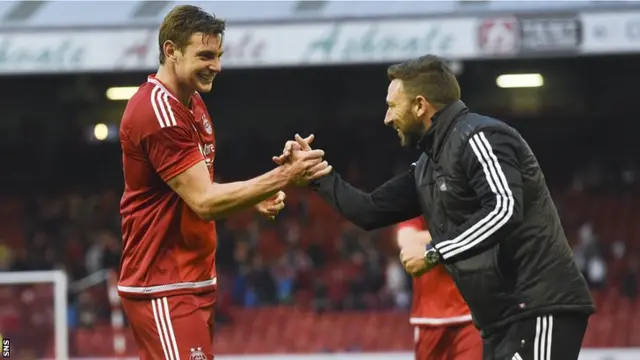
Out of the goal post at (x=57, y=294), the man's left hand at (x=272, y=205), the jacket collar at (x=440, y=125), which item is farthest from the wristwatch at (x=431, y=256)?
the goal post at (x=57, y=294)

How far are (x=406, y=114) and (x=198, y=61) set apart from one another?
816 millimetres

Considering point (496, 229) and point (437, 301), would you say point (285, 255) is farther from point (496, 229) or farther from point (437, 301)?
point (496, 229)

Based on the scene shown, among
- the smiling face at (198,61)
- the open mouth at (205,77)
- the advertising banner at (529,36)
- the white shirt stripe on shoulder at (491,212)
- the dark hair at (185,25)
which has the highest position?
the advertising banner at (529,36)

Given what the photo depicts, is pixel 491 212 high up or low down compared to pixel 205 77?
down

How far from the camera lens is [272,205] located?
5.38m

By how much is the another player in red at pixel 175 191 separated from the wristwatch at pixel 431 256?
0.58 m

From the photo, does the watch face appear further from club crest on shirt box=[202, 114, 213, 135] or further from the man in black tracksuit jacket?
club crest on shirt box=[202, 114, 213, 135]

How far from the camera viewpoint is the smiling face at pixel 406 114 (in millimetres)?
4992

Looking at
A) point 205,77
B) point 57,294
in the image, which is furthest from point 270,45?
point 205,77

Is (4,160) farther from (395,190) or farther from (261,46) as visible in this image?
(395,190)

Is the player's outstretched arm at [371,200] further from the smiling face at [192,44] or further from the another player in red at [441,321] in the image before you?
the another player in red at [441,321]

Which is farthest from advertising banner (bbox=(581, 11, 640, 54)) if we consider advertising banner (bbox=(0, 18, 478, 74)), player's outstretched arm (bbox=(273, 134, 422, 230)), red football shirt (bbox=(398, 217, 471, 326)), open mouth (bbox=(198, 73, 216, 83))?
open mouth (bbox=(198, 73, 216, 83))

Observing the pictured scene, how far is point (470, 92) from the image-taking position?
60.7 feet

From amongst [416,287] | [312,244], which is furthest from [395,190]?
[312,244]
